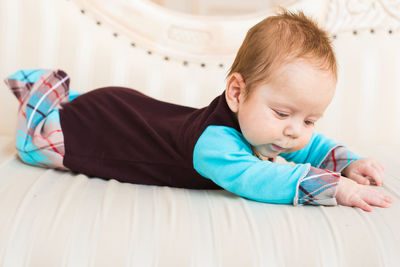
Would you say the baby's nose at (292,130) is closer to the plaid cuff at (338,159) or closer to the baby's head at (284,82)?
the baby's head at (284,82)

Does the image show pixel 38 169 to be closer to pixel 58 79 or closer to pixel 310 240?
pixel 58 79

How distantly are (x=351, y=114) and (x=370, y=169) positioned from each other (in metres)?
0.68

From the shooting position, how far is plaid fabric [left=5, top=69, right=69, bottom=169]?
3.46 ft

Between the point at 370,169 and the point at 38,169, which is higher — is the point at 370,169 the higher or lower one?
the higher one

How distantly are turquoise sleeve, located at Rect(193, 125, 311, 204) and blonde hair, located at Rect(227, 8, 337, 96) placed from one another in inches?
4.9

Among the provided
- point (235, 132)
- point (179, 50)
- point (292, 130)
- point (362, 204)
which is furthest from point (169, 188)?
point (179, 50)

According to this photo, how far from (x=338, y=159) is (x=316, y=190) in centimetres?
26

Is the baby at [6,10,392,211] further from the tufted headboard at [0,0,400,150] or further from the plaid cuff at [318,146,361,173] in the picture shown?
the tufted headboard at [0,0,400,150]

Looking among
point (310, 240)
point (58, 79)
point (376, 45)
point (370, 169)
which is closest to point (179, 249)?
point (310, 240)

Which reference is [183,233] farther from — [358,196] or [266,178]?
[358,196]

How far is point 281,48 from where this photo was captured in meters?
0.83

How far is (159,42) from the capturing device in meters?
1.55

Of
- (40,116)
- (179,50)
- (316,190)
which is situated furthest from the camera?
(179,50)

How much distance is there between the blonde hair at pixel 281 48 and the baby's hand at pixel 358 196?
0.74 feet
